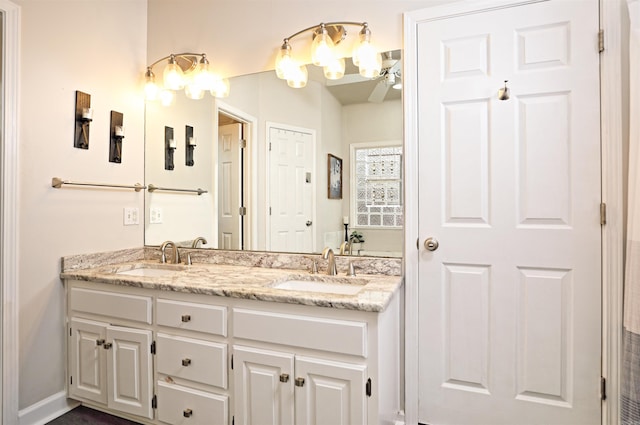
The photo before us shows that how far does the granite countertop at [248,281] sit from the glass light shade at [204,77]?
3.89 ft

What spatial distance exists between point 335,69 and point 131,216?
1691 mm

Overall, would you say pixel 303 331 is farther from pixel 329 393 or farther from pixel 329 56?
pixel 329 56

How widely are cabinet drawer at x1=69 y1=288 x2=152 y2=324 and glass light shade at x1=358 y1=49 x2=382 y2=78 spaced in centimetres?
165

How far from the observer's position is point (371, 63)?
1833mm

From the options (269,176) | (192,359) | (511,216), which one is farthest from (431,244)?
(192,359)

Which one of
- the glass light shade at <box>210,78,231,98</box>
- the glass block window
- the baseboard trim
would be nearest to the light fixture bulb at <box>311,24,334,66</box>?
the glass block window

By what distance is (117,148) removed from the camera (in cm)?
227

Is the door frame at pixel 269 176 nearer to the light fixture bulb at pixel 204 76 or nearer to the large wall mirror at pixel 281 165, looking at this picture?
the large wall mirror at pixel 281 165

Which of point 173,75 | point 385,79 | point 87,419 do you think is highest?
point 173,75

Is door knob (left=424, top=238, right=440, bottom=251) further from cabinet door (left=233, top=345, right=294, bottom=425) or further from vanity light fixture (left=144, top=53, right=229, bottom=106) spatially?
vanity light fixture (left=144, top=53, right=229, bottom=106)

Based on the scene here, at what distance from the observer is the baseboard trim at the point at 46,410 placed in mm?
1789

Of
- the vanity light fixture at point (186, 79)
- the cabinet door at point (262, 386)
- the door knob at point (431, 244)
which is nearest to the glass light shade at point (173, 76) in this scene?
the vanity light fixture at point (186, 79)

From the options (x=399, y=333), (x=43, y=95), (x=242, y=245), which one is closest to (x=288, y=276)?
(x=242, y=245)

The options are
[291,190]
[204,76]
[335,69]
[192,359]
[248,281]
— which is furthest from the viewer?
[204,76]
